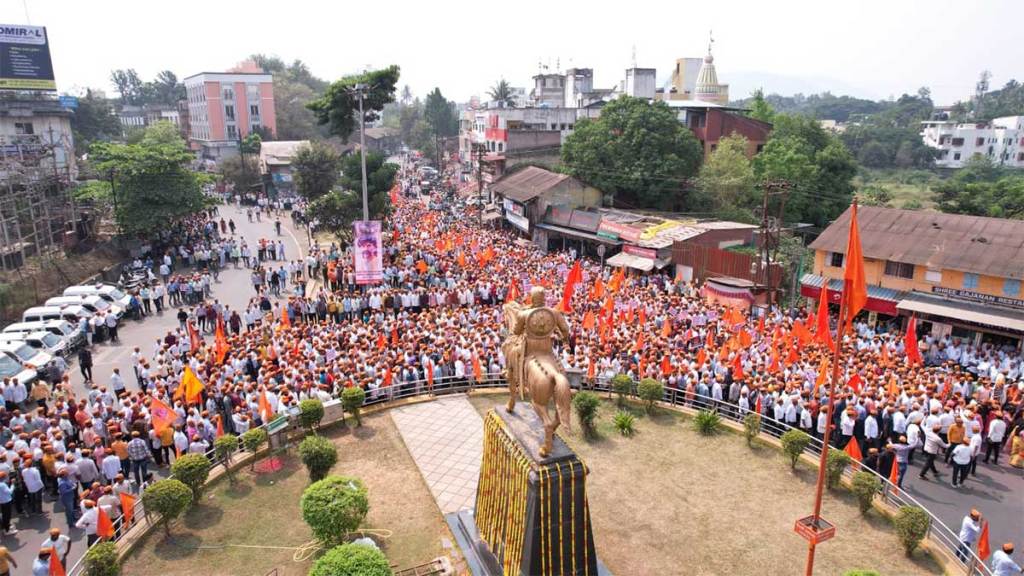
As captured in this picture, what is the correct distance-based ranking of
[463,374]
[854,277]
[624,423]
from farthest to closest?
[463,374], [624,423], [854,277]

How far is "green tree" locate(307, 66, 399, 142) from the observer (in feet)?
114

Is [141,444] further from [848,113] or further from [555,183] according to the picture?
[848,113]

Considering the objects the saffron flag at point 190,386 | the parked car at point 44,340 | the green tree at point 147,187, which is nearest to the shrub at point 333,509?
the saffron flag at point 190,386

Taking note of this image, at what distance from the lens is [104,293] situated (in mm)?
26109

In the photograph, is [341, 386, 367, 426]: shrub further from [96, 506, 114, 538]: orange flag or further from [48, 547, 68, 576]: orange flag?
[48, 547, 68, 576]: orange flag

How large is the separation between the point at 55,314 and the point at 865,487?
84.1 feet

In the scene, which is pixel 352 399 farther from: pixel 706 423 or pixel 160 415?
pixel 706 423

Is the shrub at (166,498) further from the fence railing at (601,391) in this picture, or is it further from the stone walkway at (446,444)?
the stone walkway at (446,444)

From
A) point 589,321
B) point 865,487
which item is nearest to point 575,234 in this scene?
point 589,321

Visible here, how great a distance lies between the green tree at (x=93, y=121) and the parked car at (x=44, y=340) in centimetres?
4945

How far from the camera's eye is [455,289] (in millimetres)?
25078

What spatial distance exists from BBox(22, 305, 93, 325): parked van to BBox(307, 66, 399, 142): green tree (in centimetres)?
1649

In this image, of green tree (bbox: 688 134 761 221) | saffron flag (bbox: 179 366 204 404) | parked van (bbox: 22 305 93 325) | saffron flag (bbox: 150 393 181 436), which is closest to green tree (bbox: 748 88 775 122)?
green tree (bbox: 688 134 761 221)

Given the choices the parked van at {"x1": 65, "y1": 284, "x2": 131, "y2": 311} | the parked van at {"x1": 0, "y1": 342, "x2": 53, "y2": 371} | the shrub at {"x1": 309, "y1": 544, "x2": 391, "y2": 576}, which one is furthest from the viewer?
the parked van at {"x1": 65, "y1": 284, "x2": 131, "y2": 311}
